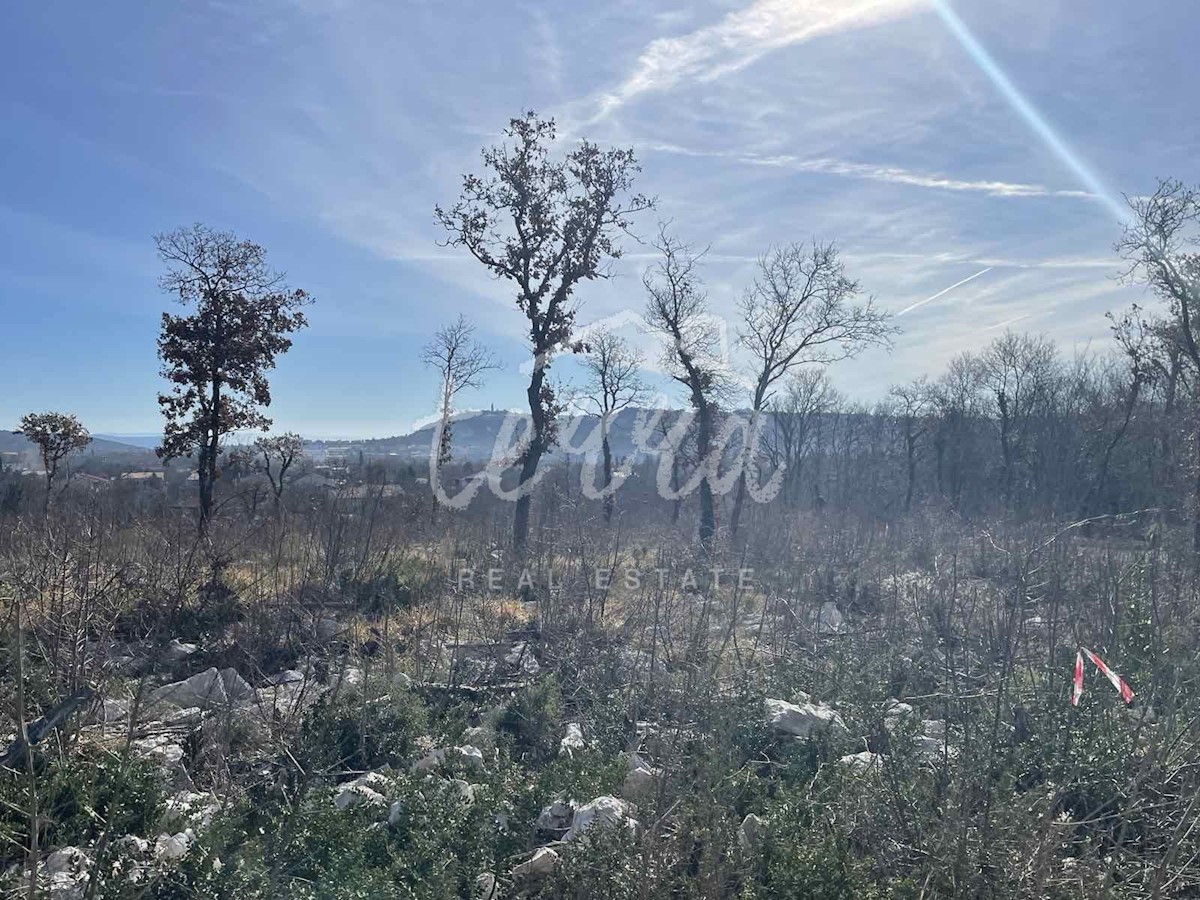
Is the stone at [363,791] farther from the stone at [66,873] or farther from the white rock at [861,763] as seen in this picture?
the white rock at [861,763]

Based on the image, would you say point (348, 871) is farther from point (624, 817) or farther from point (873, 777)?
point (873, 777)

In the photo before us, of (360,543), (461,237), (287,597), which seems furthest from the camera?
(461,237)

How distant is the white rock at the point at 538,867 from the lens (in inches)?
147

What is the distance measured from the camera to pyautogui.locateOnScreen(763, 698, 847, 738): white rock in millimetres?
5168

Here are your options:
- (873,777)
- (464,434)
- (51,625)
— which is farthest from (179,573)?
(464,434)

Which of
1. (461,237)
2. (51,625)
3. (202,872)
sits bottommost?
(202,872)

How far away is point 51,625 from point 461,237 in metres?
10.2

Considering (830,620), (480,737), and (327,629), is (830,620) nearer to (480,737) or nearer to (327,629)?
(480,737)

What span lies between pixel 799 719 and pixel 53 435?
14.3 metres

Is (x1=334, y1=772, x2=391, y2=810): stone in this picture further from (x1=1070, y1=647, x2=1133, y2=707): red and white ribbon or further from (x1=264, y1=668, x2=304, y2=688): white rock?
(x1=1070, y1=647, x2=1133, y2=707): red and white ribbon

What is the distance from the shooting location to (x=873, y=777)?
4.03 metres

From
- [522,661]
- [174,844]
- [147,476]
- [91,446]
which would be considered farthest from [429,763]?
[147,476]

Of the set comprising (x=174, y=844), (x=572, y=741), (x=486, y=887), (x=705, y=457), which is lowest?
(x=486, y=887)

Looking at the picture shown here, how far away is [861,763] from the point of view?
14.7ft
